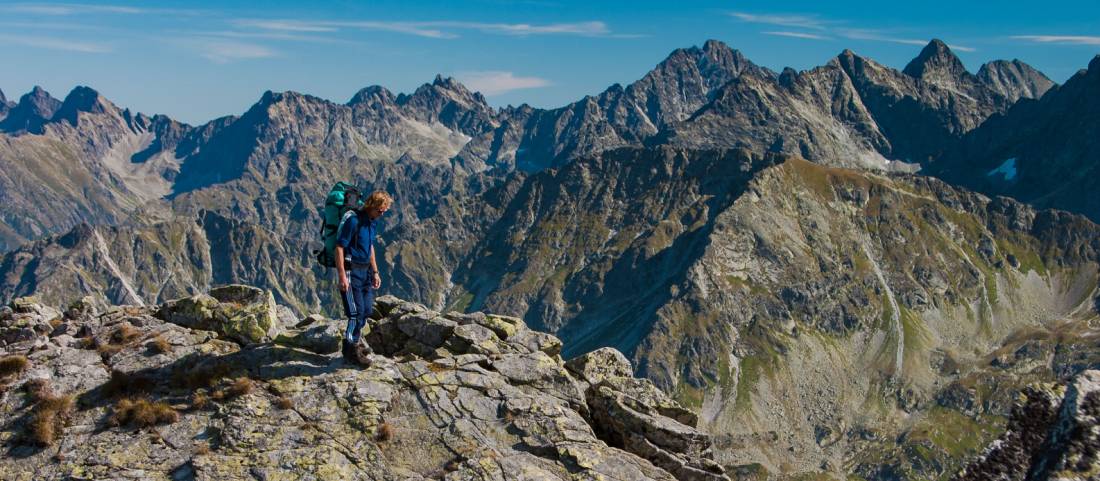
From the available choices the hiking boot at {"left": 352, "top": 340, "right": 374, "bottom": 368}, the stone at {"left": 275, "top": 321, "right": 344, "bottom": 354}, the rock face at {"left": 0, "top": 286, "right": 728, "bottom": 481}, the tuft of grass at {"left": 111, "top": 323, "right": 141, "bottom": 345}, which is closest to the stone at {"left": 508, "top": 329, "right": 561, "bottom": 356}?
the rock face at {"left": 0, "top": 286, "right": 728, "bottom": 481}

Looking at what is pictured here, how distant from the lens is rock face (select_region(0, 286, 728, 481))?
20.0 metres

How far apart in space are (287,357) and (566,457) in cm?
1042

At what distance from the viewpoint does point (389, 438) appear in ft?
69.2

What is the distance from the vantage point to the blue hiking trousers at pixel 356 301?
24.1 metres

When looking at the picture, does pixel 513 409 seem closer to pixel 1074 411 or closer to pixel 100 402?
pixel 100 402

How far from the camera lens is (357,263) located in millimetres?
24078

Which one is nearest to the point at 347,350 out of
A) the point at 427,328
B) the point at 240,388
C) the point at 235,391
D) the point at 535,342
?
the point at 240,388

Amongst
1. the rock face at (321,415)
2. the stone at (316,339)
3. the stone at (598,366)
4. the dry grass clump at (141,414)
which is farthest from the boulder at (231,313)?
the stone at (598,366)

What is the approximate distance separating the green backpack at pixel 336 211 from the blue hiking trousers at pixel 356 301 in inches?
35.3

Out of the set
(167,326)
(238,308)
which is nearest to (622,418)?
(238,308)

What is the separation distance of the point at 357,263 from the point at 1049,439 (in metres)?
19.3

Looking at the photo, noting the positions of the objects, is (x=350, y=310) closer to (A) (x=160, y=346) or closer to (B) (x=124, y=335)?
(A) (x=160, y=346)

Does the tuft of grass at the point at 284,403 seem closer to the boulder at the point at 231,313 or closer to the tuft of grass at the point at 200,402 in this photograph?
the tuft of grass at the point at 200,402

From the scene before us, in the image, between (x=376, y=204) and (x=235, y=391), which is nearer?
(x=235, y=391)
